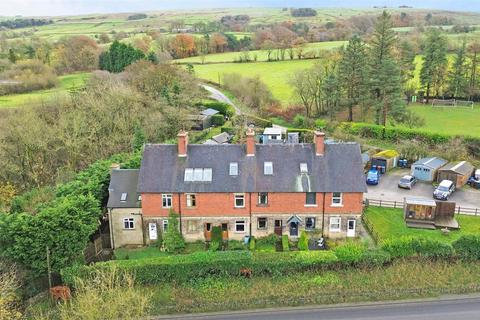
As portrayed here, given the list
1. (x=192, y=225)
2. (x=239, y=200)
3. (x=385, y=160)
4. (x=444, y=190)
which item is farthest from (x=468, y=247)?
(x=192, y=225)

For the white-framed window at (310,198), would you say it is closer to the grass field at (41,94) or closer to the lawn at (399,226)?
the lawn at (399,226)

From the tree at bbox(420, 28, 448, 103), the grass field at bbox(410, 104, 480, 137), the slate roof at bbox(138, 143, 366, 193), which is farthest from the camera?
the tree at bbox(420, 28, 448, 103)

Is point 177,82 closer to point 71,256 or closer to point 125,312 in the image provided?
point 71,256

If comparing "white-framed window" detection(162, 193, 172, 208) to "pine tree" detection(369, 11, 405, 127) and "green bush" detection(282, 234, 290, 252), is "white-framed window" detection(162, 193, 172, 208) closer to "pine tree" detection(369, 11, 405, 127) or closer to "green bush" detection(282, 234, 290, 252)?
"green bush" detection(282, 234, 290, 252)

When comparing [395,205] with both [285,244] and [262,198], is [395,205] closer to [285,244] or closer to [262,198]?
[285,244]

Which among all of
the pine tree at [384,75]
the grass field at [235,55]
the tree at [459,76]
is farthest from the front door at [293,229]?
the grass field at [235,55]

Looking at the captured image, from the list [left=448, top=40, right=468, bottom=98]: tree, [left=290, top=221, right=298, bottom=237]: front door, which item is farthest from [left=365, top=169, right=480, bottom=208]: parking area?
[left=448, top=40, right=468, bottom=98]: tree
